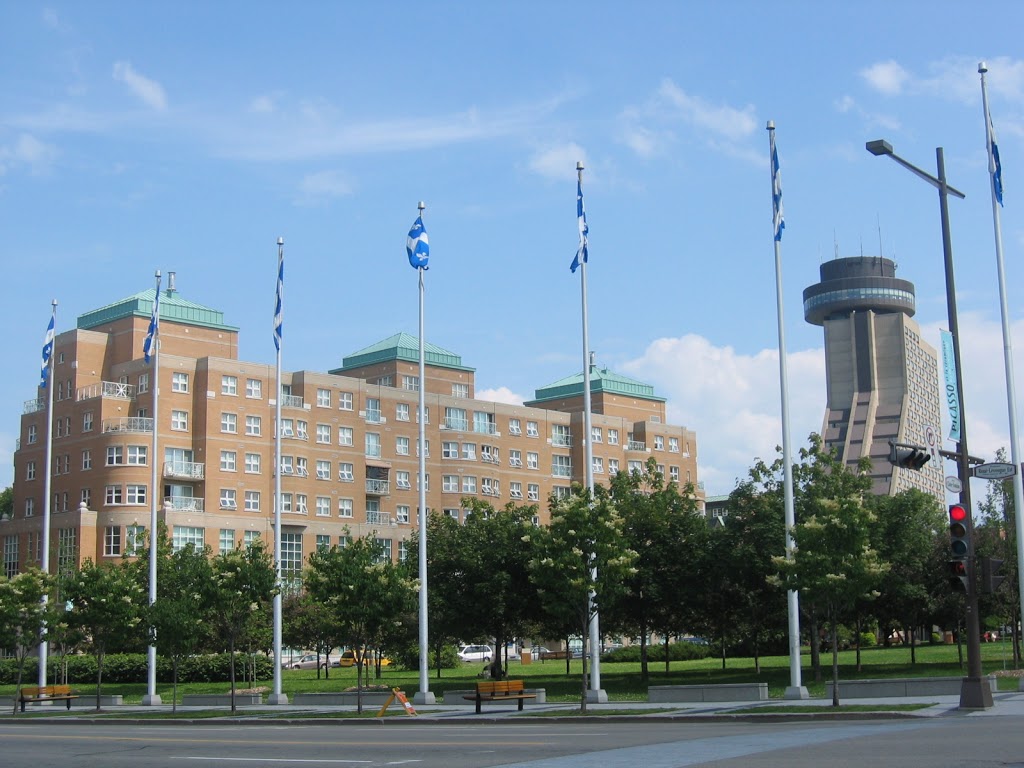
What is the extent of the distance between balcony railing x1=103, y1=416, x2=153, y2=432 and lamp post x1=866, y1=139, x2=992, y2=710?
65.2 m

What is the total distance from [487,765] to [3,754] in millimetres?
9918

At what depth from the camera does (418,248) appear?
133 feet

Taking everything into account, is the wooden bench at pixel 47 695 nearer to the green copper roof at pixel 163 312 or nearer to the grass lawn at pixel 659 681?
the grass lawn at pixel 659 681

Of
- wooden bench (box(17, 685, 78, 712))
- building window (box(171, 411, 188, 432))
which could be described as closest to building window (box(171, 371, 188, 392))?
building window (box(171, 411, 188, 432))

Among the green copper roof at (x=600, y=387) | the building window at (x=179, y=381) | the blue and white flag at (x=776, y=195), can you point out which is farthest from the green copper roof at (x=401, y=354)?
the blue and white flag at (x=776, y=195)

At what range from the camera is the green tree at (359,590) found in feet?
117

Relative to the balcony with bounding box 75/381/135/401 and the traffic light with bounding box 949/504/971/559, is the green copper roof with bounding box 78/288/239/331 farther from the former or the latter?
the traffic light with bounding box 949/504/971/559

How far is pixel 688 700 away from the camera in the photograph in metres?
33.4

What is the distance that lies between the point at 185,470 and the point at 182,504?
8.73 ft

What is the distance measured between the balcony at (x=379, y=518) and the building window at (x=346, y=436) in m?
6.17

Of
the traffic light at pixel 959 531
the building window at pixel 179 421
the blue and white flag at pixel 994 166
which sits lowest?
the traffic light at pixel 959 531

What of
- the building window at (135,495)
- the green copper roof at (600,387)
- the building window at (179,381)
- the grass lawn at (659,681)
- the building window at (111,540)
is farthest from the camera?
the green copper roof at (600,387)

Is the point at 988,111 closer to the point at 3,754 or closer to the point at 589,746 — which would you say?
the point at 589,746

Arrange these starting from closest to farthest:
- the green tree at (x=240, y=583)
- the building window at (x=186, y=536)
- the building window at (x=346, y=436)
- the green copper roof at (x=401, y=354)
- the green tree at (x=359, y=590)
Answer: the green tree at (x=359, y=590) < the green tree at (x=240, y=583) < the building window at (x=186, y=536) < the building window at (x=346, y=436) < the green copper roof at (x=401, y=354)
